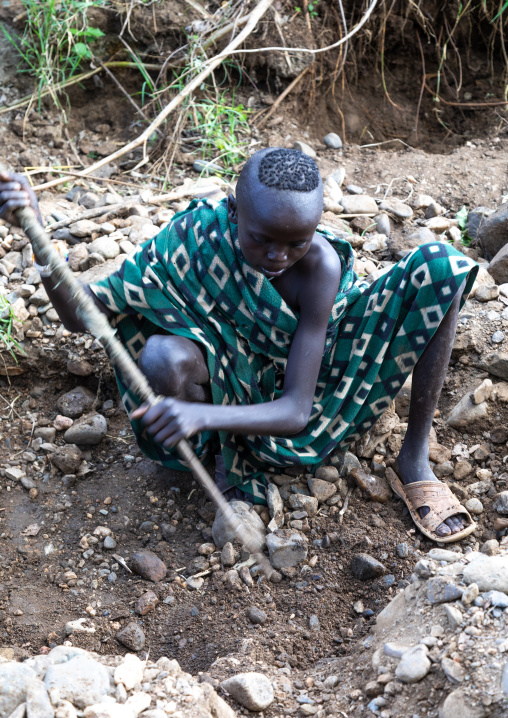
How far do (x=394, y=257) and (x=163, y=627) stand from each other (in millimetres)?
1833

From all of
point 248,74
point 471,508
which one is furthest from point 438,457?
point 248,74

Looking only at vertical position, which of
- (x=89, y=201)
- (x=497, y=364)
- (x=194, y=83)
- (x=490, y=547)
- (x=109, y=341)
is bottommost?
(x=490, y=547)

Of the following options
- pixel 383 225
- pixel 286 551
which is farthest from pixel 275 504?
pixel 383 225

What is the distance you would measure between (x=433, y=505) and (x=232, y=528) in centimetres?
64

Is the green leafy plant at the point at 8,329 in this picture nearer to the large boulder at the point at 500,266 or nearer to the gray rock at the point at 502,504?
the gray rock at the point at 502,504

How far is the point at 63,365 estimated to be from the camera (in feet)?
9.26

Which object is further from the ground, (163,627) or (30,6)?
(30,6)

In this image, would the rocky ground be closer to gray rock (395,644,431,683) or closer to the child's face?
gray rock (395,644,431,683)

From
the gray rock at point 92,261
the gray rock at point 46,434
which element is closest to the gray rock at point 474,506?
the gray rock at point 46,434

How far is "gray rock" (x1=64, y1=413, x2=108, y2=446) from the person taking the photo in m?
2.63

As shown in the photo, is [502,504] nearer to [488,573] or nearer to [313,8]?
[488,573]

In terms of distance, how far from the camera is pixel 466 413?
100 inches

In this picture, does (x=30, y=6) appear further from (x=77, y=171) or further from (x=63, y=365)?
(x=63, y=365)

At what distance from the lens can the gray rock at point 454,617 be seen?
1.61 m
